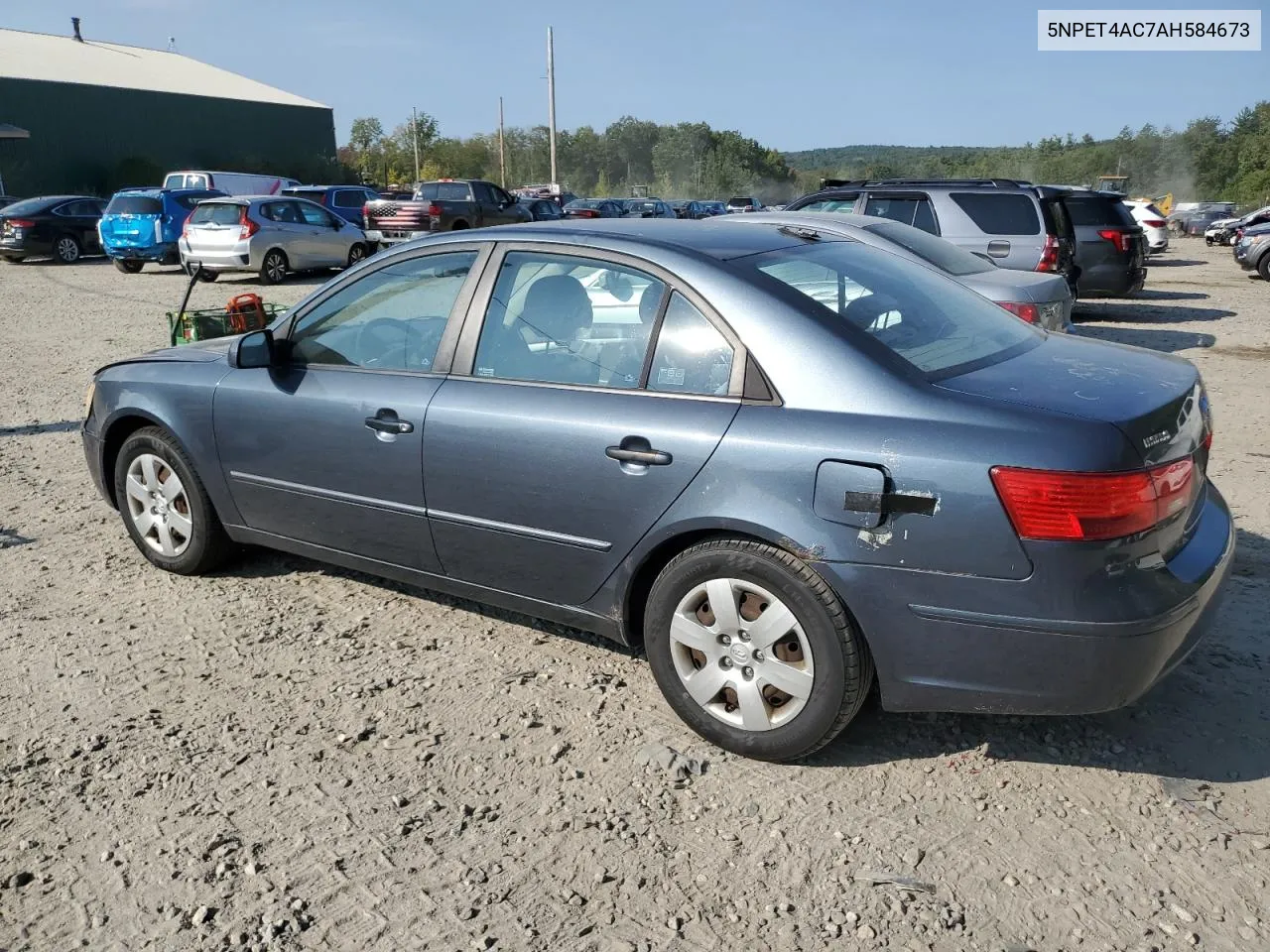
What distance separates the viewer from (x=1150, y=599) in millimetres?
2764

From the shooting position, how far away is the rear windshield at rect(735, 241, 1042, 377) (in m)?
3.23

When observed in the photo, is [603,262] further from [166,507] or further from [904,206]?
[904,206]

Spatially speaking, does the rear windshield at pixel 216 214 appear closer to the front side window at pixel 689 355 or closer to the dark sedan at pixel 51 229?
the dark sedan at pixel 51 229

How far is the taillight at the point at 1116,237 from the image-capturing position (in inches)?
570

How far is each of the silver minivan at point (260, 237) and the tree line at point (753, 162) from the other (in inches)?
1345

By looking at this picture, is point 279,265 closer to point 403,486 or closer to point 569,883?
point 403,486

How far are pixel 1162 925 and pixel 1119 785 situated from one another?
2.03ft

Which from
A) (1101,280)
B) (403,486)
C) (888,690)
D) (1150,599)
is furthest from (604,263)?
(1101,280)

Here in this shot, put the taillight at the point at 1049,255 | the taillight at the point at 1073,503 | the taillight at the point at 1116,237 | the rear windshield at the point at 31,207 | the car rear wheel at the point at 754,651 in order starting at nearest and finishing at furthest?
the taillight at the point at 1073,503 < the car rear wheel at the point at 754,651 < the taillight at the point at 1049,255 < the taillight at the point at 1116,237 < the rear windshield at the point at 31,207

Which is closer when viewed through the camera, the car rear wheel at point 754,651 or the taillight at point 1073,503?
the taillight at point 1073,503

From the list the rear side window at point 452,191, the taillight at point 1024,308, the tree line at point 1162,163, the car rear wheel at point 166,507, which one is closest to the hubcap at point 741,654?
the car rear wheel at point 166,507

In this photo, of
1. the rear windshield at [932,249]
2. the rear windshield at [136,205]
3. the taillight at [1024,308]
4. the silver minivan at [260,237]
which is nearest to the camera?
the taillight at [1024,308]

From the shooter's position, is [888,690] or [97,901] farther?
[888,690]

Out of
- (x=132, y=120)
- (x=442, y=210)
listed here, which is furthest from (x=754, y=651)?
(x=132, y=120)
